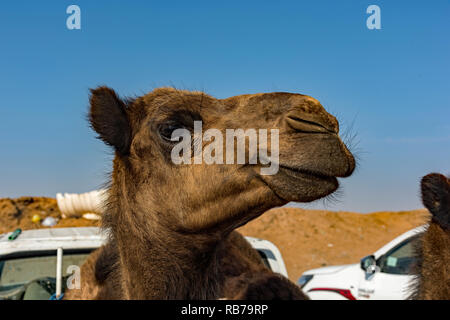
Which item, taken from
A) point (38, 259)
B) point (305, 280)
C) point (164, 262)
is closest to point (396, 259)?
point (305, 280)

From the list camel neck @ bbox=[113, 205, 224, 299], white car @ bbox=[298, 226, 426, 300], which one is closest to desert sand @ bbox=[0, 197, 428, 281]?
white car @ bbox=[298, 226, 426, 300]

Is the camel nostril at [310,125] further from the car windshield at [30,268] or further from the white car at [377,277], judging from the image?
the white car at [377,277]

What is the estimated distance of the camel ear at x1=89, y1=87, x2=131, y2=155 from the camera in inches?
132

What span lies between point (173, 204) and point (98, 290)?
1.32 meters

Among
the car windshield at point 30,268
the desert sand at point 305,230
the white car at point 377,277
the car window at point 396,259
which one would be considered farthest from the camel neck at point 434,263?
the desert sand at point 305,230

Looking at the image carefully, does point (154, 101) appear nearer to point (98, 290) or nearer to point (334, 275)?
point (98, 290)

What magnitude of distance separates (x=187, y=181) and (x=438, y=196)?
1907mm

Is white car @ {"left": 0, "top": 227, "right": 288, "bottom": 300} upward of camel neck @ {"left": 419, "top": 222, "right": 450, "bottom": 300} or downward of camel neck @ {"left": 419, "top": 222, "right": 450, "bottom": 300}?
downward

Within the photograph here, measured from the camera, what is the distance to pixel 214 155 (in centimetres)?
299

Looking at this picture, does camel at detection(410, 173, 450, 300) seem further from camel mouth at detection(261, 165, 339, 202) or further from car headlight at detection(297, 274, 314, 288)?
car headlight at detection(297, 274, 314, 288)

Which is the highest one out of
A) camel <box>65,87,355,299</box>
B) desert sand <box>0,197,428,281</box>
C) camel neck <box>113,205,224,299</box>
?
camel <box>65,87,355,299</box>

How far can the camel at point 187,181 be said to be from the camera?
2.65 metres

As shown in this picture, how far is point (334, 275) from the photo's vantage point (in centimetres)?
842
